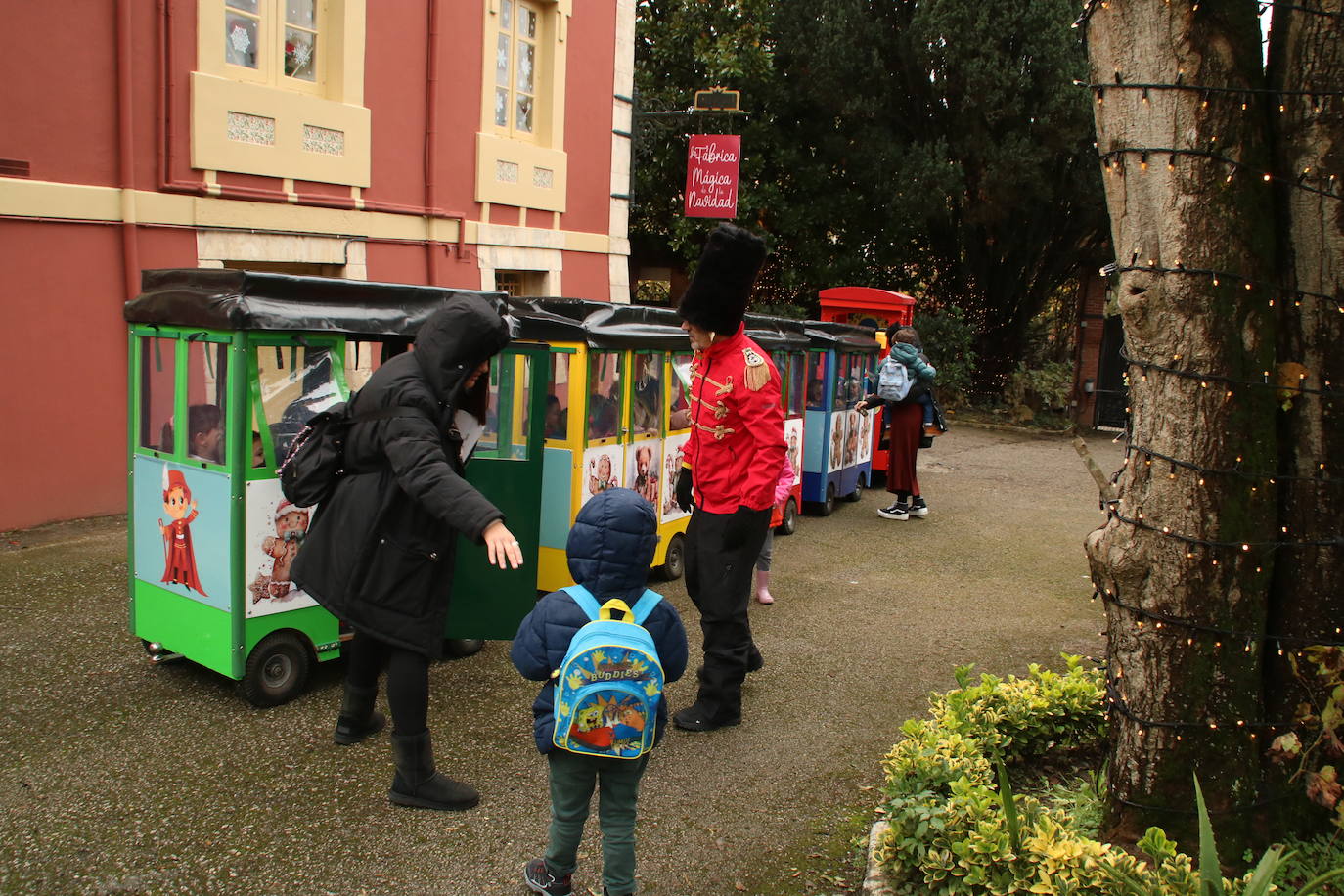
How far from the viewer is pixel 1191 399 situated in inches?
122

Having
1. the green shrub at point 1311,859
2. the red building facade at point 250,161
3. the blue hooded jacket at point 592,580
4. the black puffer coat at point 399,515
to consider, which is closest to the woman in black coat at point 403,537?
the black puffer coat at point 399,515

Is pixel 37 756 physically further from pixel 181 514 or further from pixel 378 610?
pixel 378 610

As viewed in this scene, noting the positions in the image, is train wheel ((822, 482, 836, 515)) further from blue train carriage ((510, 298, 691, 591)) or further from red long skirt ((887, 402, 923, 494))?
blue train carriage ((510, 298, 691, 591))

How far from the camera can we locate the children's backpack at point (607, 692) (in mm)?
2857

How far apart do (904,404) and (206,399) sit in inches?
245

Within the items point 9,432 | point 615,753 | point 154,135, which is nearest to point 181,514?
point 615,753

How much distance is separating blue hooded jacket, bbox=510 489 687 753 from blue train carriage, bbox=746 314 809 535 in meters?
5.43

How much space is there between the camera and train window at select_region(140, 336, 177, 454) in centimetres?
480

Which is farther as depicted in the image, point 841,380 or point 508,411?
point 841,380

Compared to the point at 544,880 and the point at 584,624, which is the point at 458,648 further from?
the point at 584,624

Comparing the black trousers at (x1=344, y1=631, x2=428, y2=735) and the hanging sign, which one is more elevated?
the hanging sign

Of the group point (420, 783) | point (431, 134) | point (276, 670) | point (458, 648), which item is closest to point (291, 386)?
point (276, 670)

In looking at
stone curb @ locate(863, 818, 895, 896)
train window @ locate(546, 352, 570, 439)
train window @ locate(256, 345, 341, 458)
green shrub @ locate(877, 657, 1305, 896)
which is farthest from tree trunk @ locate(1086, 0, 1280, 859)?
train window @ locate(546, 352, 570, 439)

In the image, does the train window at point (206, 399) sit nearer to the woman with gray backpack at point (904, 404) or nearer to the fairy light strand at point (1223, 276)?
the fairy light strand at point (1223, 276)
